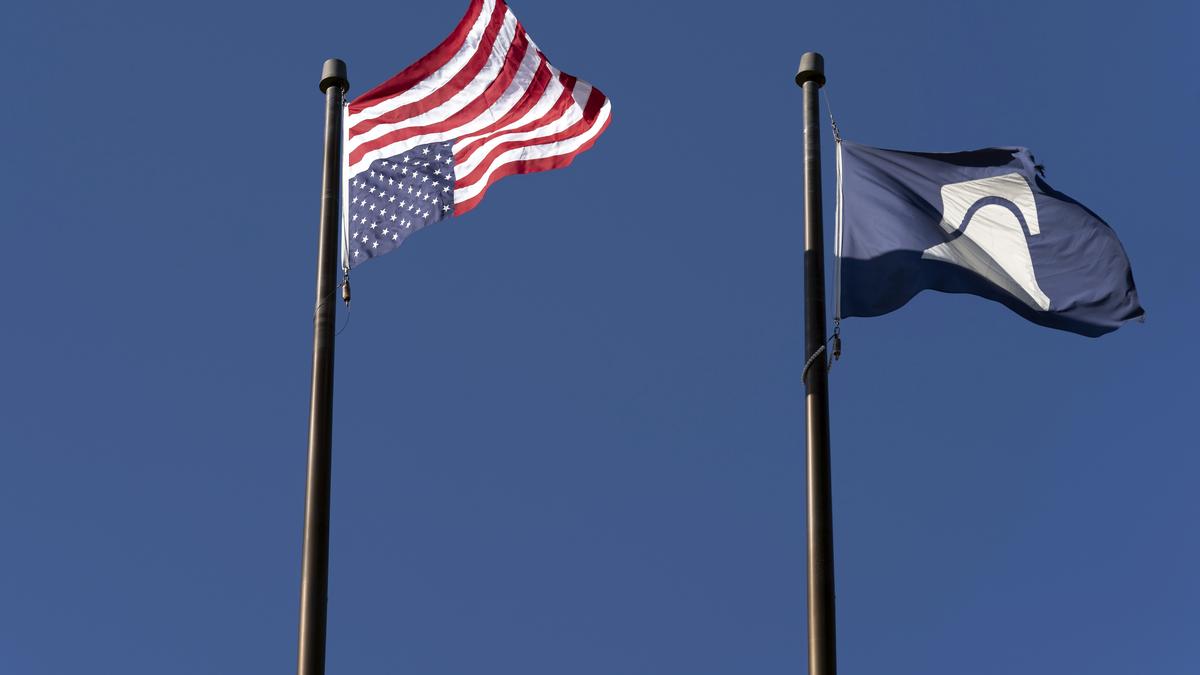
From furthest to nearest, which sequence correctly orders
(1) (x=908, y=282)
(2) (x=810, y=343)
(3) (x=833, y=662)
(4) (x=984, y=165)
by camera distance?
1. (4) (x=984, y=165)
2. (1) (x=908, y=282)
3. (2) (x=810, y=343)
4. (3) (x=833, y=662)

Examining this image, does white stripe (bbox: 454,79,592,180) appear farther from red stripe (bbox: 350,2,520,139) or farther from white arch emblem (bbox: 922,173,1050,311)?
white arch emblem (bbox: 922,173,1050,311)

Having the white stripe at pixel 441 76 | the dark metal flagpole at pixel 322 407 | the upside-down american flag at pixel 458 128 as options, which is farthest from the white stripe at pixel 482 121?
the dark metal flagpole at pixel 322 407

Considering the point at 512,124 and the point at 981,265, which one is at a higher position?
the point at 512,124

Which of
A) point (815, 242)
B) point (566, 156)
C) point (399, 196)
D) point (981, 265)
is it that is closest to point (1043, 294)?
point (981, 265)

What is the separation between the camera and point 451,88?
18547 millimetres

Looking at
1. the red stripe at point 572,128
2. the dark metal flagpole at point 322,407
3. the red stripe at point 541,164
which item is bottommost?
the dark metal flagpole at point 322,407

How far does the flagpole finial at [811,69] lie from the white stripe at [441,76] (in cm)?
375

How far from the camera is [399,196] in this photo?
1750cm

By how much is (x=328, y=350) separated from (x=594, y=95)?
4.86 meters

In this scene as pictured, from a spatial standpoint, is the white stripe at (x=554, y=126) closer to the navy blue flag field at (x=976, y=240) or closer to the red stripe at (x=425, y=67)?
the red stripe at (x=425, y=67)

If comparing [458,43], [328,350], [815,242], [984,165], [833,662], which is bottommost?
[833,662]

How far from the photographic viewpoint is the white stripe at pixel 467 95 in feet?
58.3

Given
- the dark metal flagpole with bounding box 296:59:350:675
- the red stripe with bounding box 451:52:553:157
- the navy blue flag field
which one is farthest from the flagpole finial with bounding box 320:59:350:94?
the navy blue flag field

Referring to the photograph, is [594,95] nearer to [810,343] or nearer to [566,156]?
[566,156]
